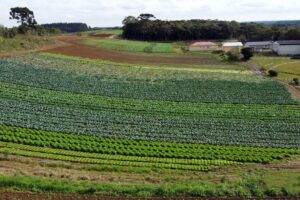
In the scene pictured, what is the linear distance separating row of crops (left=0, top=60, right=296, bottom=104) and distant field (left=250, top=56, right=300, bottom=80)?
10.2 metres

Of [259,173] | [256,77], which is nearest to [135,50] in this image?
[256,77]

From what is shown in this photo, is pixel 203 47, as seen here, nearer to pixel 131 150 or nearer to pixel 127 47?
pixel 127 47

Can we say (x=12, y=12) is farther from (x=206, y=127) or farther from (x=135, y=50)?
(x=206, y=127)

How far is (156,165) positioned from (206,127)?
10.5m

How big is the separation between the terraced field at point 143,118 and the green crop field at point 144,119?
0.09 metres

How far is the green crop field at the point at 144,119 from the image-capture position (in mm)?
31781

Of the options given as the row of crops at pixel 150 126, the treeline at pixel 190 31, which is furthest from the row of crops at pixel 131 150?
the treeline at pixel 190 31

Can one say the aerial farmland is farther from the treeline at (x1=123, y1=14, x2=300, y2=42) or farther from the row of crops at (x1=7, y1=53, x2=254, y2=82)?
the treeline at (x1=123, y1=14, x2=300, y2=42)

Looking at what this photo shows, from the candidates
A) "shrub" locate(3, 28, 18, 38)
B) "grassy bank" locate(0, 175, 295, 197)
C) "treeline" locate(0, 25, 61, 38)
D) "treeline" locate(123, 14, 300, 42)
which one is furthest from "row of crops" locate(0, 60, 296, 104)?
"treeline" locate(123, 14, 300, 42)

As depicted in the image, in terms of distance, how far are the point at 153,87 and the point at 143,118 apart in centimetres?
1425

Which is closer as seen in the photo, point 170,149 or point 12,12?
point 170,149

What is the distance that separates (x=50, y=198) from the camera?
76.8 feet

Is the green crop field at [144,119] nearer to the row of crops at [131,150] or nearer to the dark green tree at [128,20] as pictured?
the row of crops at [131,150]

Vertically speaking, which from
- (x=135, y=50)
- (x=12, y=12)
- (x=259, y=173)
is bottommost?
(x=259, y=173)
